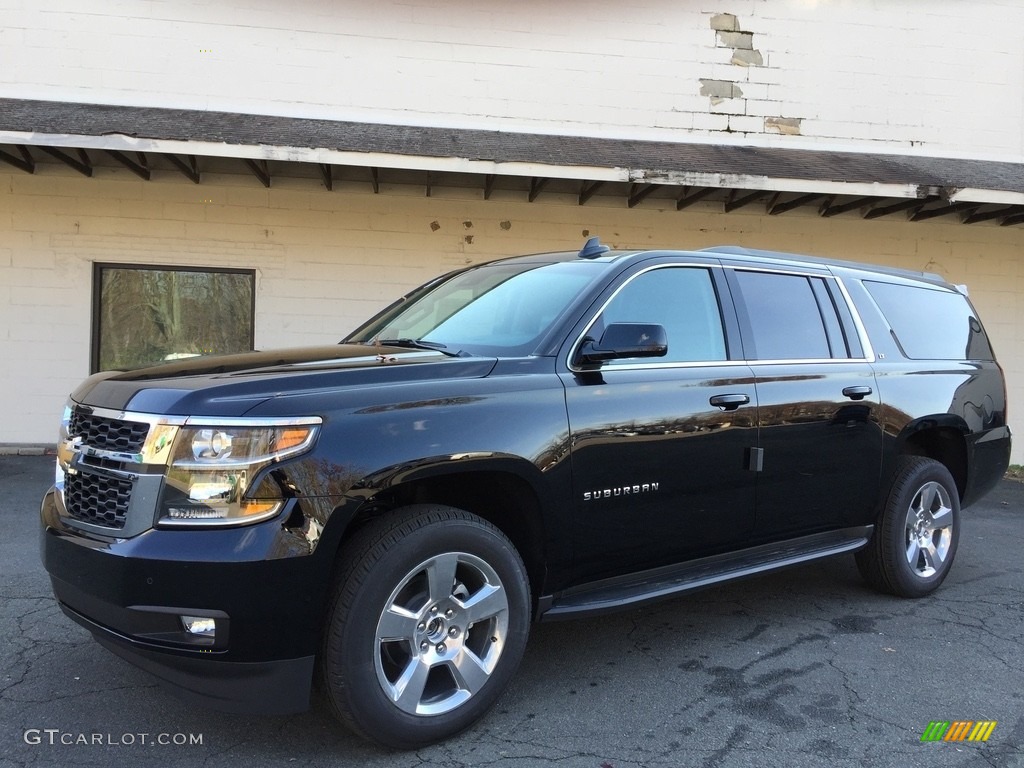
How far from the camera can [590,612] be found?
10.3 ft

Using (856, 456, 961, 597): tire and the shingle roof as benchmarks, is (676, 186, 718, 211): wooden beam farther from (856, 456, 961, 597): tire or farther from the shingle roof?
(856, 456, 961, 597): tire

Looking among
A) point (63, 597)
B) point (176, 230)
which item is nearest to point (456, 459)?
point (63, 597)

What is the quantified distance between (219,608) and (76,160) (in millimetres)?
7818

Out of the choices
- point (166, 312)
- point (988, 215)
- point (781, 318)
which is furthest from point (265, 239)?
point (988, 215)

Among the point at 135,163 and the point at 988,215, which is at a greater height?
the point at 988,215

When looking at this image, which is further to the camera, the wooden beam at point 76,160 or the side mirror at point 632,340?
the wooden beam at point 76,160

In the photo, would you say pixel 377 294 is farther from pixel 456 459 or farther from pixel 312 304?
pixel 456 459

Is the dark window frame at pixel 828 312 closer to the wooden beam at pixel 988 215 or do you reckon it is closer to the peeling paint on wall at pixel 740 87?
the peeling paint on wall at pixel 740 87

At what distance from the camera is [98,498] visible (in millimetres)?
2621

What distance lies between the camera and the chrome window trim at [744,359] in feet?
10.8

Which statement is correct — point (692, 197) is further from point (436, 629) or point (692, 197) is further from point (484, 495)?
point (436, 629)

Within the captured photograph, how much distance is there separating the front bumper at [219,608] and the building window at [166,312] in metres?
7.05

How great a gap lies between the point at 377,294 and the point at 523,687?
22.2 feet

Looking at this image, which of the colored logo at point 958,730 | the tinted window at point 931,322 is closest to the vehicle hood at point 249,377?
the colored logo at point 958,730
